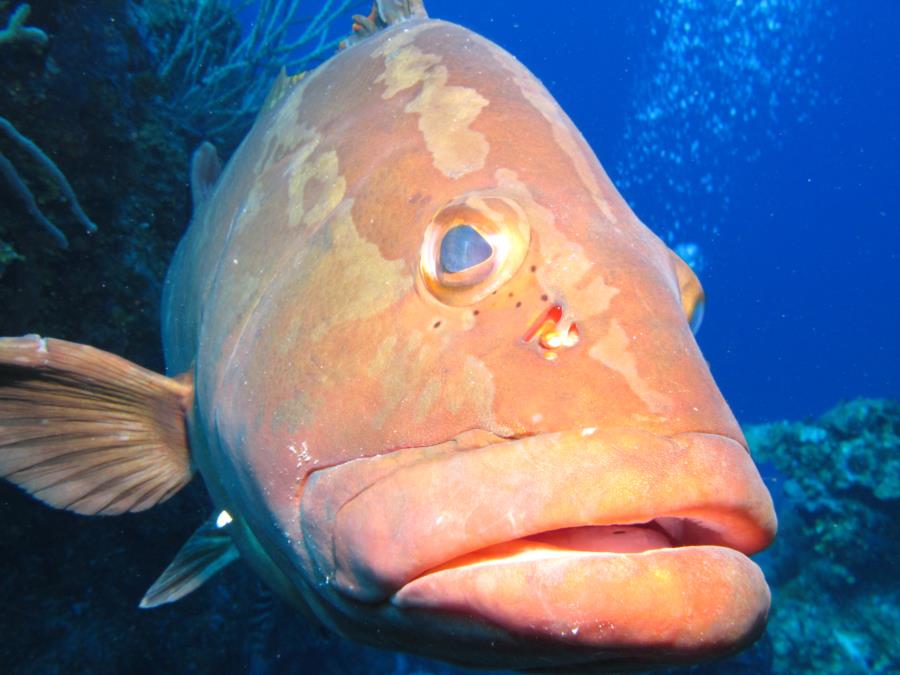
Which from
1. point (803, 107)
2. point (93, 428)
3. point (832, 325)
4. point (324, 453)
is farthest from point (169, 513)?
point (832, 325)

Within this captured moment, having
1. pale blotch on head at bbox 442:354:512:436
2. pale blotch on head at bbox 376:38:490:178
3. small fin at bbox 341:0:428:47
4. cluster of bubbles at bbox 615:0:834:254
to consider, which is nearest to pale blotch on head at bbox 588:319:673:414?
pale blotch on head at bbox 442:354:512:436

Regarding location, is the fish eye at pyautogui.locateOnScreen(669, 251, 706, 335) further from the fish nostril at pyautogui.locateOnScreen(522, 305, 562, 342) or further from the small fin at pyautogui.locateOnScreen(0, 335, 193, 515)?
the small fin at pyautogui.locateOnScreen(0, 335, 193, 515)

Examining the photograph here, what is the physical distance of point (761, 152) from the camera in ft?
244

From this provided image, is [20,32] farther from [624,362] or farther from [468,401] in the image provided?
[624,362]

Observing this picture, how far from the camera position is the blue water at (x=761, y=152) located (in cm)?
5822

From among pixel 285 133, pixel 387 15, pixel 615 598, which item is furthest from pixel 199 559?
pixel 387 15

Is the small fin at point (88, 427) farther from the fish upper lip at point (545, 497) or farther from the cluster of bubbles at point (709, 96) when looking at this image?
the cluster of bubbles at point (709, 96)

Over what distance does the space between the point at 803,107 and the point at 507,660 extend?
84.6 metres

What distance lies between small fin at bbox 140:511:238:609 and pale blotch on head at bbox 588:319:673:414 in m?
2.68

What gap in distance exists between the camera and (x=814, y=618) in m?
9.27

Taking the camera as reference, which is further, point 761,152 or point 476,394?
point 761,152

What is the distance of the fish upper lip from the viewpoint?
134cm

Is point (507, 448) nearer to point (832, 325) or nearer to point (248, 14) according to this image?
point (248, 14)

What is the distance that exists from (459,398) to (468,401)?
0.09ft
